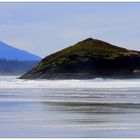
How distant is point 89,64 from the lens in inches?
5782

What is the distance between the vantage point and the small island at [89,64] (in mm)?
138625

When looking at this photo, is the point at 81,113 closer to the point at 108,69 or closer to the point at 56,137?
the point at 56,137

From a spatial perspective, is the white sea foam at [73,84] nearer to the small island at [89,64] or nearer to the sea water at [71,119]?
the small island at [89,64]

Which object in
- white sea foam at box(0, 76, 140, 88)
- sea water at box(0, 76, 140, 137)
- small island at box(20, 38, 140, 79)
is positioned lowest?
small island at box(20, 38, 140, 79)

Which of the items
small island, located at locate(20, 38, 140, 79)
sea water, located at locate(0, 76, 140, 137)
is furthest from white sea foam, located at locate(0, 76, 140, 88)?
sea water, located at locate(0, 76, 140, 137)

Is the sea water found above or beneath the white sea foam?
above

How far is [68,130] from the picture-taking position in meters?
26.1

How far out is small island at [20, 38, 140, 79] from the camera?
13862cm

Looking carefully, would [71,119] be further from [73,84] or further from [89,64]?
[89,64]

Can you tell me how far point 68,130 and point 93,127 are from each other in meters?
1.44

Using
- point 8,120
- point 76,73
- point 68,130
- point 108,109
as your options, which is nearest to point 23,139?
point 68,130

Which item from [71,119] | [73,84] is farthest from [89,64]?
[71,119]

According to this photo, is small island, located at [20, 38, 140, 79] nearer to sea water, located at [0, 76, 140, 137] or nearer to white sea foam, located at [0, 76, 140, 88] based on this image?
white sea foam, located at [0, 76, 140, 88]

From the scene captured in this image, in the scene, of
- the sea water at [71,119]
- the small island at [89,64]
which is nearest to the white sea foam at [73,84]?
the small island at [89,64]
